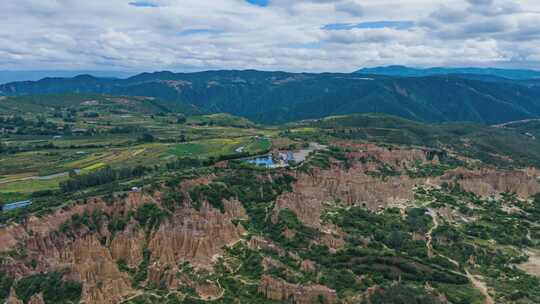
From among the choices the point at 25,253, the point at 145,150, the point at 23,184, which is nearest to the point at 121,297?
the point at 25,253

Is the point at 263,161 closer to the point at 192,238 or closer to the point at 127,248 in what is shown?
the point at 192,238

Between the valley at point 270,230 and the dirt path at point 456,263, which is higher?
the valley at point 270,230

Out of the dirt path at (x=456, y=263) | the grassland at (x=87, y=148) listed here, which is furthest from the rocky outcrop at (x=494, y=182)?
the grassland at (x=87, y=148)

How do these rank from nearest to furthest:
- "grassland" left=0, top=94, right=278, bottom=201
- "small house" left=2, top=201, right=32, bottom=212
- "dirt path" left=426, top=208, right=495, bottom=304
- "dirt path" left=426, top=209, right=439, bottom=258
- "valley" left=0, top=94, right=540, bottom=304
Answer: "valley" left=0, top=94, right=540, bottom=304 → "dirt path" left=426, top=208, right=495, bottom=304 → "dirt path" left=426, top=209, right=439, bottom=258 → "small house" left=2, top=201, right=32, bottom=212 → "grassland" left=0, top=94, right=278, bottom=201

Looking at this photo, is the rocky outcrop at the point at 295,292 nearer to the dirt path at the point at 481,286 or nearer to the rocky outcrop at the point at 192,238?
the rocky outcrop at the point at 192,238

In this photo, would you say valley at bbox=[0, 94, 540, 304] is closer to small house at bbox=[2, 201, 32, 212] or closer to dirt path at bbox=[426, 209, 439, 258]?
dirt path at bbox=[426, 209, 439, 258]

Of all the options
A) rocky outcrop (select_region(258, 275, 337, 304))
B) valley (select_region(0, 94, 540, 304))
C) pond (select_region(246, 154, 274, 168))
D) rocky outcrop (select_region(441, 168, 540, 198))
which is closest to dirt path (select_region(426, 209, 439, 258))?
valley (select_region(0, 94, 540, 304))

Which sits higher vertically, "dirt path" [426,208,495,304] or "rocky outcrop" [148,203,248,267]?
"rocky outcrop" [148,203,248,267]

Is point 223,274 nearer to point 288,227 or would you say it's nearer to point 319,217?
point 288,227

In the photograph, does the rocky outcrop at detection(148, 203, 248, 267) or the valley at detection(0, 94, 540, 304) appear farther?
the rocky outcrop at detection(148, 203, 248, 267)
